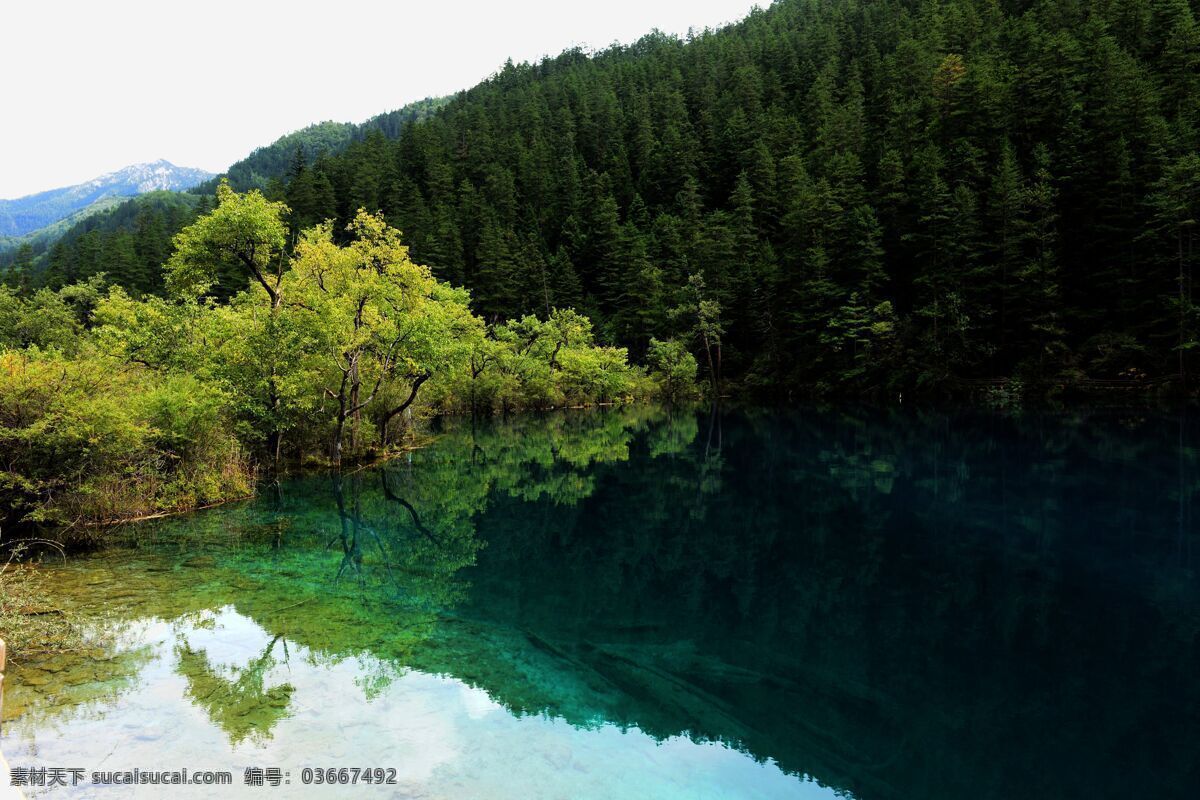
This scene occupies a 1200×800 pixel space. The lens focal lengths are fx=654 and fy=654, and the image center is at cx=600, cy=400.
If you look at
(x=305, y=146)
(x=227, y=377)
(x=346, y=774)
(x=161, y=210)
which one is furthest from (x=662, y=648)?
(x=305, y=146)

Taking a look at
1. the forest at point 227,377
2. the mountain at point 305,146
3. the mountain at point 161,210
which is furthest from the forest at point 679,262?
the mountain at point 305,146

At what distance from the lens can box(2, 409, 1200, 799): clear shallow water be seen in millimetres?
5918

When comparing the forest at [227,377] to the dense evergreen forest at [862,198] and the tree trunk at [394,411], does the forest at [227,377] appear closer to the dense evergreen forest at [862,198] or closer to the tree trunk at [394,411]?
the tree trunk at [394,411]

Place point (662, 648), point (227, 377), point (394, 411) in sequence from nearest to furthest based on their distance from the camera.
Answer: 1. point (662, 648)
2. point (227, 377)
3. point (394, 411)

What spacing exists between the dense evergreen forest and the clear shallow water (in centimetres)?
3250

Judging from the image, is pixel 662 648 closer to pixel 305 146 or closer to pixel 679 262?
pixel 679 262

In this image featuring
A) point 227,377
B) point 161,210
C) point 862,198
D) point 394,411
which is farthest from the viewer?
point 161,210

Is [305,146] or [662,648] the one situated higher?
[305,146]

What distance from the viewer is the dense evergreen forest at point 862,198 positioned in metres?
43.7

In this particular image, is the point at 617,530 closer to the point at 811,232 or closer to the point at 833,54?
the point at 811,232

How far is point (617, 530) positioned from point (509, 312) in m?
57.4

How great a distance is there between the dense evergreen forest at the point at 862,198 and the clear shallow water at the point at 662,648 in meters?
32.5

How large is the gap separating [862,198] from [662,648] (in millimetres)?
57919

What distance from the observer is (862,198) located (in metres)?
57.6
